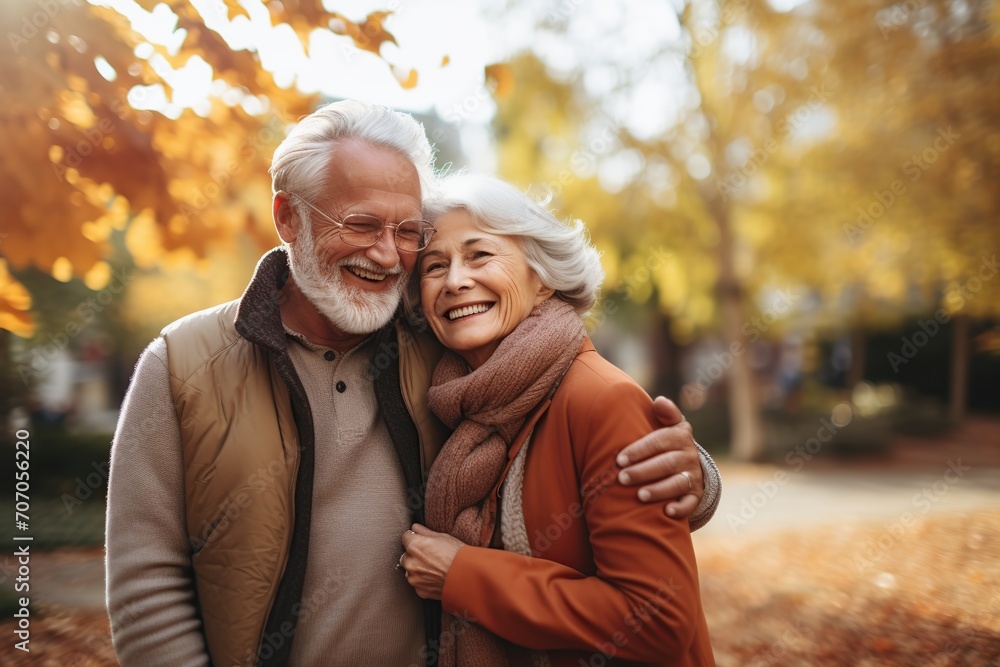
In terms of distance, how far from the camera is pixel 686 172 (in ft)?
35.5

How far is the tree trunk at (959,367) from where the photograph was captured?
543 inches

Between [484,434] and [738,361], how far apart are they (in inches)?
428

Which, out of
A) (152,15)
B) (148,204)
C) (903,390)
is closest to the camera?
(152,15)

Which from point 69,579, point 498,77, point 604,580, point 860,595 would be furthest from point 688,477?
point 69,579

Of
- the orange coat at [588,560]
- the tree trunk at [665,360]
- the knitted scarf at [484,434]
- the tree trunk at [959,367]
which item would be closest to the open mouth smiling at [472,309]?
the knitted scarf at [484,434]

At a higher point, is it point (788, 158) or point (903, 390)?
point (788, 158)

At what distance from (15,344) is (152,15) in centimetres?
573

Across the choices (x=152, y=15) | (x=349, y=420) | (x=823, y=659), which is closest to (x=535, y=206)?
(x=349, y=420)

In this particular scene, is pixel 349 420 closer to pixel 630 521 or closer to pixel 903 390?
pixel 630 521

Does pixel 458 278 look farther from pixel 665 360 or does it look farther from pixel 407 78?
pixel 665 360

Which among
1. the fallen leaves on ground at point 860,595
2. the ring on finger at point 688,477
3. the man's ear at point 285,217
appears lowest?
the fallen leaves on ground at point 860,595

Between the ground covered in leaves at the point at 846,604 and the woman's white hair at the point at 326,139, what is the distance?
3516 millimetres

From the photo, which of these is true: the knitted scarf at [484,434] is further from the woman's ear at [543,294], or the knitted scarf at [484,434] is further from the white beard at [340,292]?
the white beard at [340,292]

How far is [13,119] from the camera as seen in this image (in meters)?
2.81
